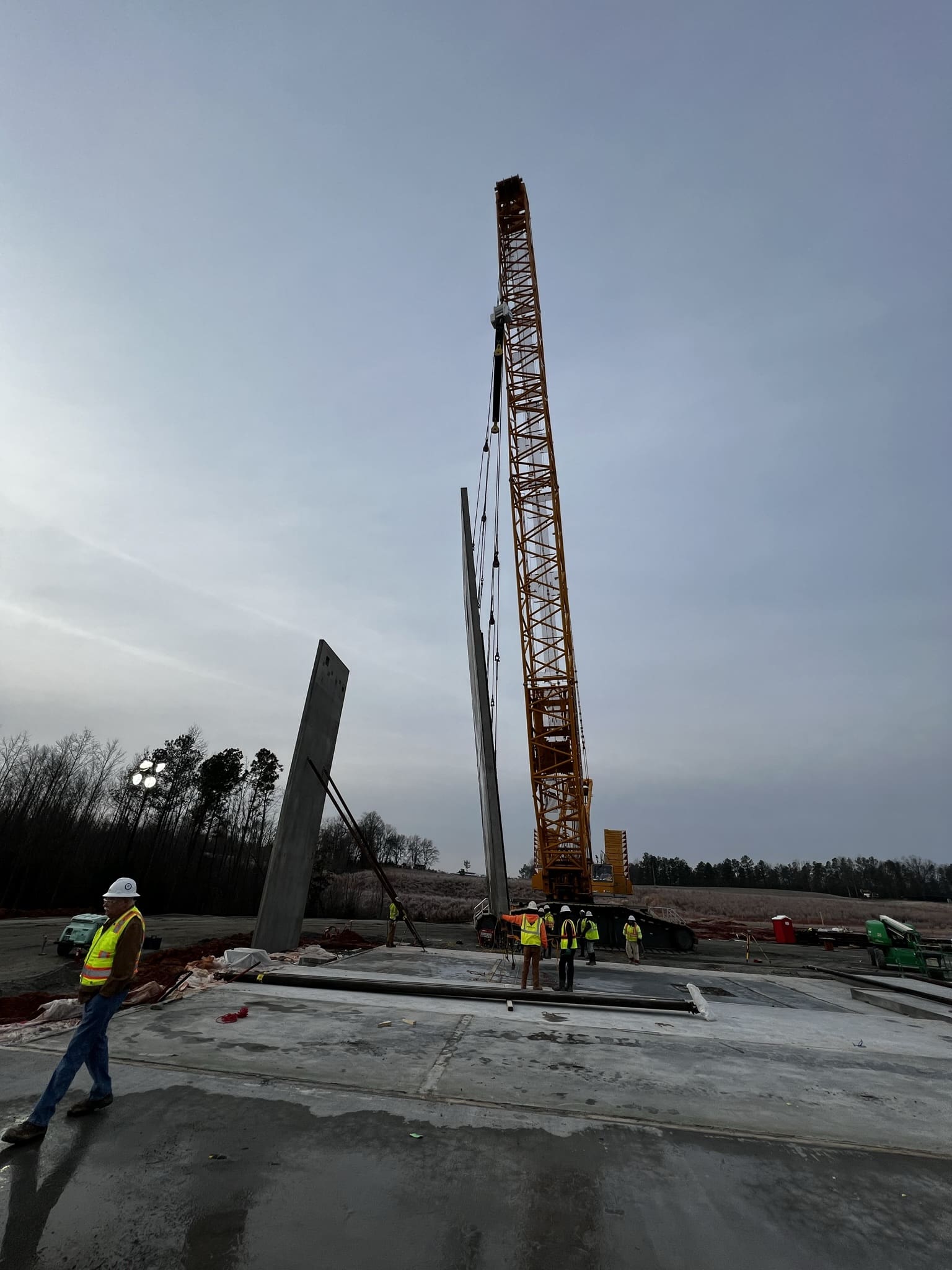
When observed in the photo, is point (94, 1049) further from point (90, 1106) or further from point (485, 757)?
point (485, 757)

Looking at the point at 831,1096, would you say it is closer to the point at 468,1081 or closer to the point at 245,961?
the point at 468,1081

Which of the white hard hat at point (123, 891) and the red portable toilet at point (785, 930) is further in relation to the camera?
the red portable toilet at point (785, 930)

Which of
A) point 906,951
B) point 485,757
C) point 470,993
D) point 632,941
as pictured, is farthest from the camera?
point 485,757

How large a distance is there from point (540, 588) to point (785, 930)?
19866mm

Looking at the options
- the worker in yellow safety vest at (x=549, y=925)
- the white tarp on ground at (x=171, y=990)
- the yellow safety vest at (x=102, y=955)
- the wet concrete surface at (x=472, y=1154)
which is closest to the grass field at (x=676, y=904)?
the worker in yellow safety vest at (x=549, y=925)

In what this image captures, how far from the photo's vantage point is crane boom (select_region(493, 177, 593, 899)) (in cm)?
2481

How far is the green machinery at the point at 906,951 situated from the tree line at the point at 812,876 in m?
97.6

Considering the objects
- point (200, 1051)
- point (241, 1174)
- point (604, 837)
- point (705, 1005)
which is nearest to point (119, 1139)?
point (241, 1174)

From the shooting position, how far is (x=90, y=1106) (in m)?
3.92

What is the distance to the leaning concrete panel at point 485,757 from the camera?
17.6m

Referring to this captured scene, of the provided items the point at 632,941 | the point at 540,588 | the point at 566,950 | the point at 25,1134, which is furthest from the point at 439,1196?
the point at 540,588

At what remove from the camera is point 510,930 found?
15305mm

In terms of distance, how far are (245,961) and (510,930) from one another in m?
8.01

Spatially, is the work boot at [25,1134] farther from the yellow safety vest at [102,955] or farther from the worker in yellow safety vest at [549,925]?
the worker in yellow safety vest at [549,925]
